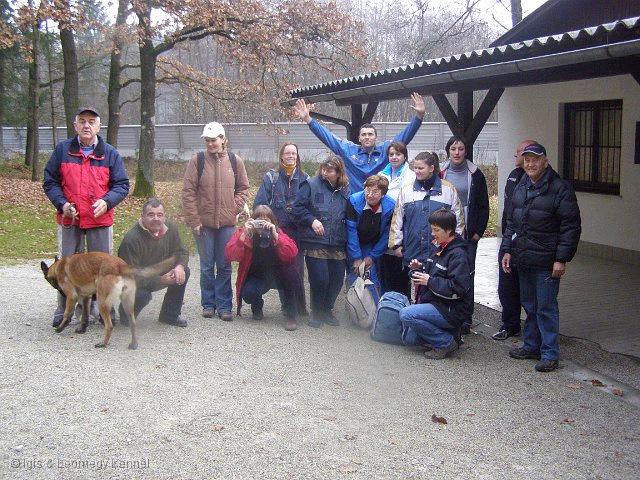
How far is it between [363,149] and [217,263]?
1958 mm

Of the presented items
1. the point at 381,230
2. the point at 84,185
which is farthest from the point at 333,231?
the point at 84,185

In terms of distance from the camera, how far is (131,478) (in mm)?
3934

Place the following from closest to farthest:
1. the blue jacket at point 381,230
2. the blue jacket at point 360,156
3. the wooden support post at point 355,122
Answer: the blue jacket at point 381,230
the blue jacket at point 360,156
the wooden support post at point 355,122

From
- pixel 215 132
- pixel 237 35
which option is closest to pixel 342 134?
pixel 237 35

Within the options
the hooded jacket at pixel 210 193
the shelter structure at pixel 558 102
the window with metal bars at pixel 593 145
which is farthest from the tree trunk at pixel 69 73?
the hooded jacket at pixel 210 193

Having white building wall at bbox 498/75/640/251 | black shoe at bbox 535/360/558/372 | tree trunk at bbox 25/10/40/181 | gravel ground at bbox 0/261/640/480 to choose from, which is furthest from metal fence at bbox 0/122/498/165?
black shoe at bbox 535/360/558/372

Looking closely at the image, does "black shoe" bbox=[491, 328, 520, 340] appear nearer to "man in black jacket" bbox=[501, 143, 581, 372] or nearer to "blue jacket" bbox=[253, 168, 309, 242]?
"man in black jacket" bbox=[501, 143, 581, 372]

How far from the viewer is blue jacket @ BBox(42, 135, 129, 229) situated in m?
6.79

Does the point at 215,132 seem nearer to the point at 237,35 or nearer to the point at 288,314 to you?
the point at 288,314

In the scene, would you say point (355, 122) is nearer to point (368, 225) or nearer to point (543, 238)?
point (368, 225)

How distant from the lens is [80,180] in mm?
6781

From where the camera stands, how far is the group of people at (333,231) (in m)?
6.18

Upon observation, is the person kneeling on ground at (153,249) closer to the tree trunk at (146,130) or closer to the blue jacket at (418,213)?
the blue jacket at (418,213)

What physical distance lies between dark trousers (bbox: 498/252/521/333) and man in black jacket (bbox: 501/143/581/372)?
0.68 metres
